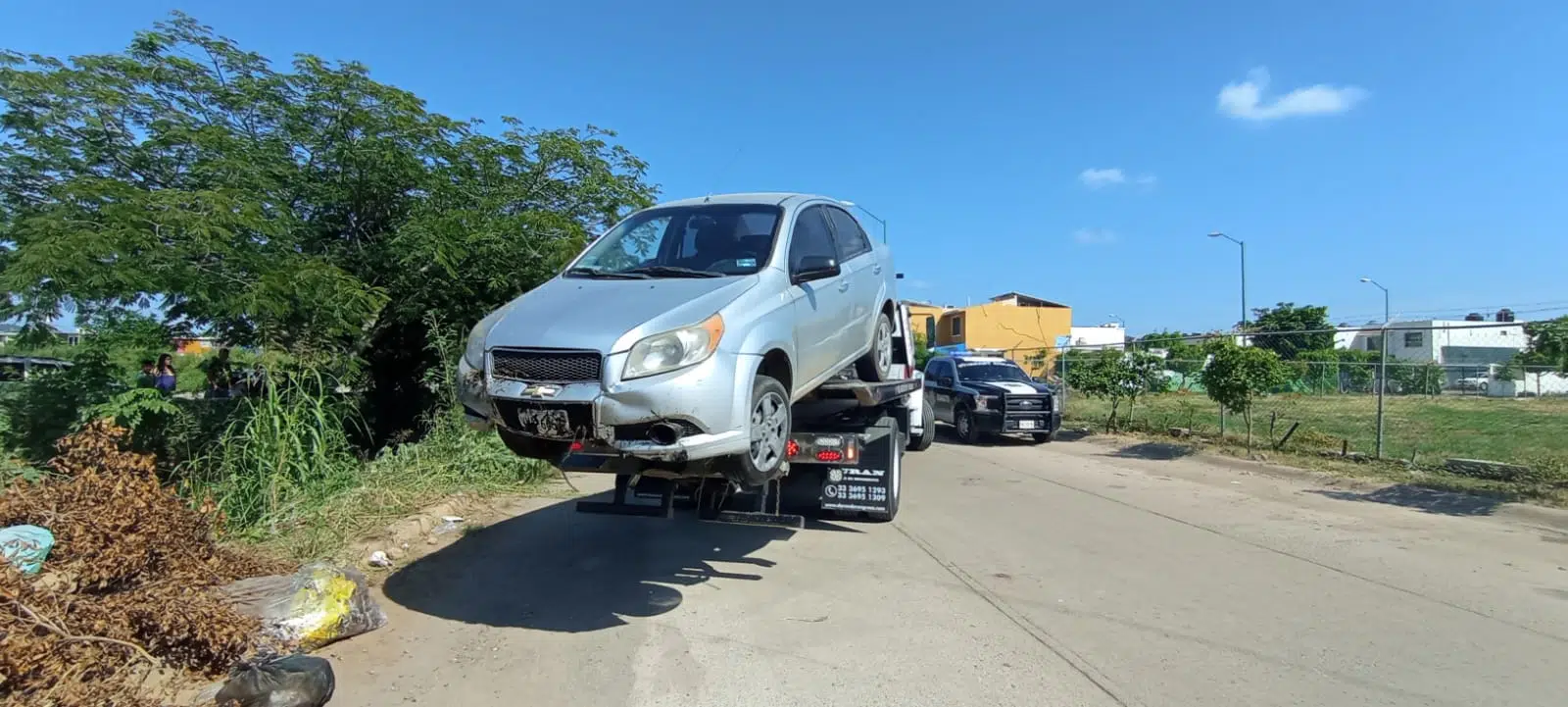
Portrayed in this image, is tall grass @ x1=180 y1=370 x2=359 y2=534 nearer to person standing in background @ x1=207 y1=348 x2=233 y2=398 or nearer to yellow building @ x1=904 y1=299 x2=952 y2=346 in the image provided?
person standing in background @ x1=207 y1=348 x2=233 y2=398

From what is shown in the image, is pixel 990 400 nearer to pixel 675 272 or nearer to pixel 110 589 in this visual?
pixel 675 272

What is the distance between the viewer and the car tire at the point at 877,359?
7289 millimetres

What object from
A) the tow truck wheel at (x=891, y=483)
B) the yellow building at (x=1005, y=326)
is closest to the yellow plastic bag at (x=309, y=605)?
the tow truck wheel at (x=891, y=483)

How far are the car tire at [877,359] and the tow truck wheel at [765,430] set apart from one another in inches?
86.7

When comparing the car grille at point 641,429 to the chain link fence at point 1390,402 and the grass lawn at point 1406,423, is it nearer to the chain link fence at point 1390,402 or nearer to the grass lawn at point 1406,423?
the chain link fence at point 1390,402

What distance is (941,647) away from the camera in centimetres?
495

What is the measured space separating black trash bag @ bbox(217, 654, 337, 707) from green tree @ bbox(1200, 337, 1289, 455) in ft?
43.7

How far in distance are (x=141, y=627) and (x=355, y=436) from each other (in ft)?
32.7

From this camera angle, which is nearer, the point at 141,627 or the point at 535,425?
the point at 141,627

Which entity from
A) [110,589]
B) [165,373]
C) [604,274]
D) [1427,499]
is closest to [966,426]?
[1427,499]

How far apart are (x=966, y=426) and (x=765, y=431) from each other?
12.7 metres

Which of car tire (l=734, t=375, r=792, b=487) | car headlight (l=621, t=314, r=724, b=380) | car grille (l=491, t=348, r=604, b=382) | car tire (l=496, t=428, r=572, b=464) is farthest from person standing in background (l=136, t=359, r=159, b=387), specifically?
car tire (l=734, t=375, r=792, b=487)

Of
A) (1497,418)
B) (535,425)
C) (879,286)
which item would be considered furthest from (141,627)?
(1497,418)

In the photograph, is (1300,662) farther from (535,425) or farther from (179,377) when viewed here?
(179,377)
